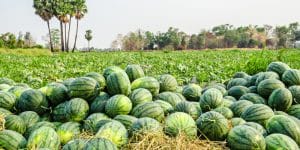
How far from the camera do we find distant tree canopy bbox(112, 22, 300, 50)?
463 feet

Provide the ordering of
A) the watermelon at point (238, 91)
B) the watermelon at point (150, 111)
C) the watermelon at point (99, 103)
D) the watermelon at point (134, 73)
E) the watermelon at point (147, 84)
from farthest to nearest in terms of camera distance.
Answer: the watermelon at point (238, 91) → the watermelon at point (134, 73) → the watermelon at point (147, 84) → the watermelon at point (99, 103) → the watermelon at point (150, 111)

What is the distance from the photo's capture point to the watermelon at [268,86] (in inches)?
187

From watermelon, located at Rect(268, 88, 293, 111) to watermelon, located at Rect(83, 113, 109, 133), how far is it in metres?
1.87

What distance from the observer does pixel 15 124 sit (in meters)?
4.02

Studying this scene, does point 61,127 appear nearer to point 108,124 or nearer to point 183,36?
point 108,124

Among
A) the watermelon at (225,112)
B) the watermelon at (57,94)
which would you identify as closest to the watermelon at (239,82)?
the watermelon at (225,112)

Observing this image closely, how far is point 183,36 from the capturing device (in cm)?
14825

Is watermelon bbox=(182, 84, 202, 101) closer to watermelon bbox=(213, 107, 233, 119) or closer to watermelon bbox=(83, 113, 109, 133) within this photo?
watermelon bbox=(213, 107, 233, 119)

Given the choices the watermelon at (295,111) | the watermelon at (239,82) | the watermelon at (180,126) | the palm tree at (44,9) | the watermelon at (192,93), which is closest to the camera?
the watermelon at (180,126)

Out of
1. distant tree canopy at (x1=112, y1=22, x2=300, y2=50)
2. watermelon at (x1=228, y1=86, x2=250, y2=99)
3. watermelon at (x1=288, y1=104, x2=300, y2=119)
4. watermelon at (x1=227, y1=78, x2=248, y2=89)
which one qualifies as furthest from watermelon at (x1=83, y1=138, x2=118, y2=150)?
distant tree canopy at (x1=112, y1=22, x2=300, y2=50)

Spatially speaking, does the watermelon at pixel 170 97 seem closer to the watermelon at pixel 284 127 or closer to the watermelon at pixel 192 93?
the watermelon at pixel 192 93

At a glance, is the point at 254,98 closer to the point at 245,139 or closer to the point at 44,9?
the point at 245,139

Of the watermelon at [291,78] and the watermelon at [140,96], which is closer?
the watermelon at [140,96]

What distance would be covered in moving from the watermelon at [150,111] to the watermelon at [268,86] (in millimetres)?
1417
